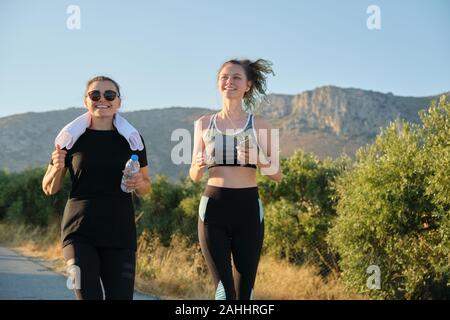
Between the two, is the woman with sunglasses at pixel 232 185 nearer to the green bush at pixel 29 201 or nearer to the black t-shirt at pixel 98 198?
the black t-shirt at pixel 98 198

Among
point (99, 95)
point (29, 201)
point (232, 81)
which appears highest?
point (232, 81)

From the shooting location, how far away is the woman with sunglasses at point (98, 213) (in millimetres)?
3369

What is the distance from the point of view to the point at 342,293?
1270 centimetres

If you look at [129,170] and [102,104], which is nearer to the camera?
[129,170]

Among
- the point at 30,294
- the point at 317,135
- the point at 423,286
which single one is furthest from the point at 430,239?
the point at 317,135

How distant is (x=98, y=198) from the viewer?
11.5ft

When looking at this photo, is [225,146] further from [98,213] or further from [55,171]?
[55,171]

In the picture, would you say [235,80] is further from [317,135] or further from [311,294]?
[317,135]

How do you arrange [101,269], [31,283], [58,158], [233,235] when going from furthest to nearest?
[31,283]
[233,235]
[58,158]
[101,269]

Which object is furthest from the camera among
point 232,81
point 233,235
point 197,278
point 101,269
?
point 197,278

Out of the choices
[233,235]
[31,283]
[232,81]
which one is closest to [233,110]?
[232,81]

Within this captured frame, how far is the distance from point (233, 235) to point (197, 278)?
7.23m

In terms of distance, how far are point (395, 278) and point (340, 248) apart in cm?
130

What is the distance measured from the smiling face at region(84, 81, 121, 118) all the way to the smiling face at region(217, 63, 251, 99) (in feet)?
2.94
